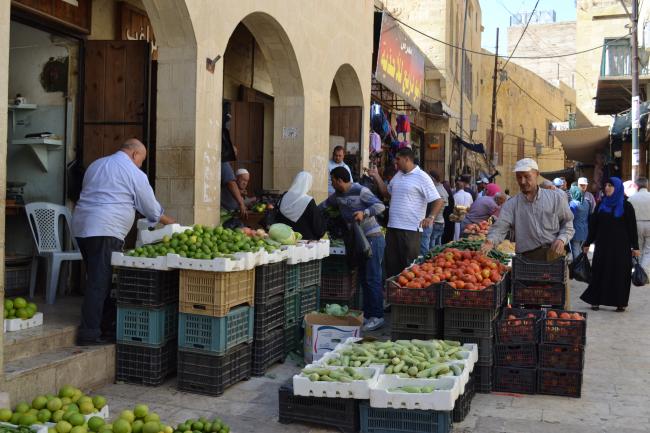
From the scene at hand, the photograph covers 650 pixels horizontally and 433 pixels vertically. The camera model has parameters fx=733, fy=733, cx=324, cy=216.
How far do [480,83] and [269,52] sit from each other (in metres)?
28.8

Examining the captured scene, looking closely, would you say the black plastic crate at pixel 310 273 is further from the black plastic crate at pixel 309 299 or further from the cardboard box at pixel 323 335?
the cardboard box at pixel 323 335

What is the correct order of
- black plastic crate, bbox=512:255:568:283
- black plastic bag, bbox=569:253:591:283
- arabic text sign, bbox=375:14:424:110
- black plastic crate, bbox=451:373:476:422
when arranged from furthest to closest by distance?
arabic text sign, bbox=375:14:424:110 < black plastic bag, bbox=569:253:591:283 < black plastic crate, bbox=512:255:568:283 < black plastic crate, bbox=451:373:476:422

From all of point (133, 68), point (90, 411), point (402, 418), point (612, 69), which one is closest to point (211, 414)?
point (90, 411)

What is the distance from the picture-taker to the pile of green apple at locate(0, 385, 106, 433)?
3955 mm

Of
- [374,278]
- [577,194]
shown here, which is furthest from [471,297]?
[577,194]

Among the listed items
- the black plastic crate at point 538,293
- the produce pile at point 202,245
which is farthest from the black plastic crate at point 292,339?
the black plastic crate at point 538,293

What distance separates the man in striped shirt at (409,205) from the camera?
26.8 ft

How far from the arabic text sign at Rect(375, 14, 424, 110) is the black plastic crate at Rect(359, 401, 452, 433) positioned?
1019 cm

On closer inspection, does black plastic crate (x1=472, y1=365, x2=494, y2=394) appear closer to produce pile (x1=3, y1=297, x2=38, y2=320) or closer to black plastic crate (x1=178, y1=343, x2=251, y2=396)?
black plastic crate (x1=178, y1=343, x2=251, y2=396)

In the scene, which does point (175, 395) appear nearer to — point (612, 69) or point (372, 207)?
point (372, 207)

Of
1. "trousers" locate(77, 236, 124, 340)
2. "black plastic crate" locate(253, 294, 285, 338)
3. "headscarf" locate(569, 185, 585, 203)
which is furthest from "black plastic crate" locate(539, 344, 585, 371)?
"headscarf" locate(569, 185, 585, 203)

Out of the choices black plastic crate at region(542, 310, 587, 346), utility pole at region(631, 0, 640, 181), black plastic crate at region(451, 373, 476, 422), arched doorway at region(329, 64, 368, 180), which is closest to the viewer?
black plastic crate at region(451, 373, 476, 422)

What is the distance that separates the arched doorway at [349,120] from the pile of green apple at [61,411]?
851 centimetres

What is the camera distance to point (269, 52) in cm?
993
